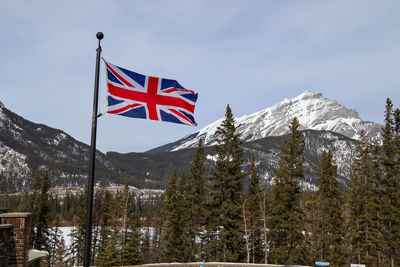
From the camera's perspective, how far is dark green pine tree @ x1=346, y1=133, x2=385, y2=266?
117 ft

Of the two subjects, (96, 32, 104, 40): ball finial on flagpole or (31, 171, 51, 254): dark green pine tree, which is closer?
(96, 32, 104, 40): ball finial on flagpole

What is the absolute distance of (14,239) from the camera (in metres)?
8.34

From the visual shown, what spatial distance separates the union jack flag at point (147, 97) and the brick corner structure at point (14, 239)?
10.9 ft

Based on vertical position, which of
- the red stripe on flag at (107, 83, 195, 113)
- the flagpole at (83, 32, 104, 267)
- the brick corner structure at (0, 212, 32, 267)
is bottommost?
the brick corner structure at (0, 212, 32, 267)

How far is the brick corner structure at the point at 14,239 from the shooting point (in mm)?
8125

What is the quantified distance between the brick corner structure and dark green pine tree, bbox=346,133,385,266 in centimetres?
3416

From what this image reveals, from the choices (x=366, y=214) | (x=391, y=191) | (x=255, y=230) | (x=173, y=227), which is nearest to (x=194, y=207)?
(x=173, y=227)

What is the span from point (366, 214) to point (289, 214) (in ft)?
27.1

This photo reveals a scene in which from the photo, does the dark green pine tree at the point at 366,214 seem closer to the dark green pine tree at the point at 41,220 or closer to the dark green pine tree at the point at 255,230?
the dark green pine tree at the point at 255,230

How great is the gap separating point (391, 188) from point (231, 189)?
1713cm

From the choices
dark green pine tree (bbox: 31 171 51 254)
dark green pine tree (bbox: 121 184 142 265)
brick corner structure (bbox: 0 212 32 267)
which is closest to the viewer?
brick corner structure (bbox: 0 212 32 267)

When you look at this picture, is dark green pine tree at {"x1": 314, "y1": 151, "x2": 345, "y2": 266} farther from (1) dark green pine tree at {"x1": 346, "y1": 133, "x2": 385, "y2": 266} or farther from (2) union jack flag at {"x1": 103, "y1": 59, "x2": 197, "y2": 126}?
(2) union jack flag at {"x1": 103, "y1": 59, "x2": 197, "y2": 126}

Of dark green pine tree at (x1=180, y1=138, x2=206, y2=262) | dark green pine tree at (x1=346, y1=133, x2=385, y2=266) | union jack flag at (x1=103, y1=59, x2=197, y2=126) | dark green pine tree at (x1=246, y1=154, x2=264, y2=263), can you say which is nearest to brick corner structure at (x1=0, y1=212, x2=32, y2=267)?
union jack flag at (x1=103, y1=59, x2=197, y2=126)

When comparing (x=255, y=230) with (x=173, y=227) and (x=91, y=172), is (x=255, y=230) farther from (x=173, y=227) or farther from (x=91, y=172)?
(x=91, y=172)
